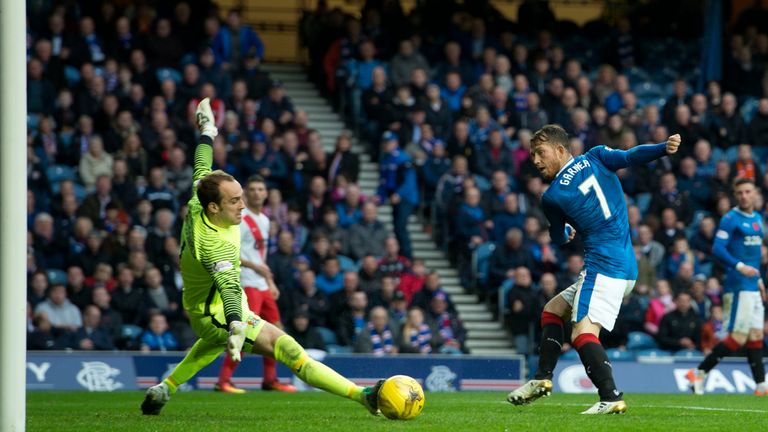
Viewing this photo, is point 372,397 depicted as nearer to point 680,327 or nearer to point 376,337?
point 376,337

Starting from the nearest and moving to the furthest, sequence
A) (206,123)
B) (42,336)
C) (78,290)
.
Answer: (206,123)
(42,336)
(78,290)

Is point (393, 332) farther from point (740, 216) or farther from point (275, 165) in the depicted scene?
point (740, 216)

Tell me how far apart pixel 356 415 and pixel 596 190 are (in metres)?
2.49

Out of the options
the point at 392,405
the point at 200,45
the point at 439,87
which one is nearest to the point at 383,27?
the point at 439,87

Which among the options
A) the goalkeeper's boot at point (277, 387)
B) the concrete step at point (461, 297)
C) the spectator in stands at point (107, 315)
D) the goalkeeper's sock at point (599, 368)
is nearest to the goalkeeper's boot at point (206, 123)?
the goalkeeper's sock at point (599, 368)

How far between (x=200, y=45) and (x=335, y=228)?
4.32 m

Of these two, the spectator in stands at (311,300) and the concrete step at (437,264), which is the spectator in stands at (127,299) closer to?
the spectator in stands at (311,300)

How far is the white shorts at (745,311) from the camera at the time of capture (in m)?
15.1

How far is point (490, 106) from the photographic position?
22.3m

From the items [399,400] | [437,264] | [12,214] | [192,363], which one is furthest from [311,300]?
[12,214]

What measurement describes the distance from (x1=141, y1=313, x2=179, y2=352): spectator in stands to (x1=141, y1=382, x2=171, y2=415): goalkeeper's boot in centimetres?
748

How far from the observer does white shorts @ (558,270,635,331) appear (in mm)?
9703

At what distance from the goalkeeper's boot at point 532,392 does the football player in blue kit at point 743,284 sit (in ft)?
18.4

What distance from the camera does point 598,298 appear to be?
9711 millimetres
